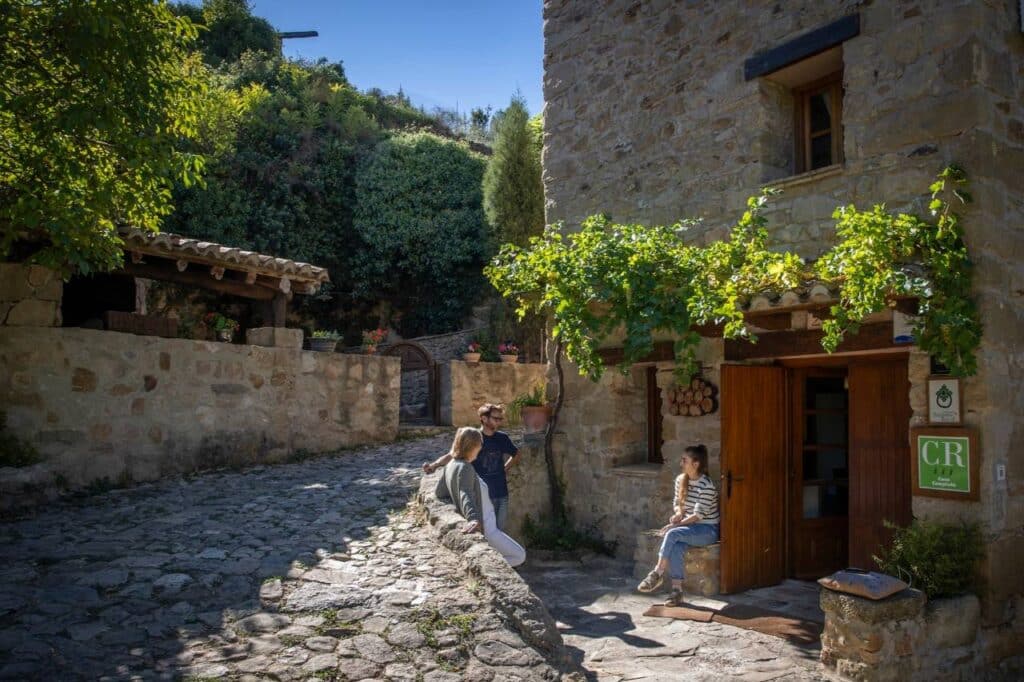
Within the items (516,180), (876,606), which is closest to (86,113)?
(876,606)

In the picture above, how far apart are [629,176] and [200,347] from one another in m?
5.42

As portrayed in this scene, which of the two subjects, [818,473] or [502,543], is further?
[818,473]

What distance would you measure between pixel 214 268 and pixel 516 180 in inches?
364

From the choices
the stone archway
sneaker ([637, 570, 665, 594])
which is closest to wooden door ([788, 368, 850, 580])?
sneaker ([637, 570, 665, 594])

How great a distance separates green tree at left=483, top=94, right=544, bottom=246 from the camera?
17.4 meters

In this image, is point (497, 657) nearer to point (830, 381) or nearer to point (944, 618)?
point (944, 618)

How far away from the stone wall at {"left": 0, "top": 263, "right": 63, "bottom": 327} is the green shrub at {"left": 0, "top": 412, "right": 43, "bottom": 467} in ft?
3.18

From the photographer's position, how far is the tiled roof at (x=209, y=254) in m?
8.58

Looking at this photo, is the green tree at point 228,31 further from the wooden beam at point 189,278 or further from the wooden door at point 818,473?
the wooden door at point 818,473

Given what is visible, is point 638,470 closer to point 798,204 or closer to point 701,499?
point 701,499

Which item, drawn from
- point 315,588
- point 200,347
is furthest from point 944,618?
point 200,347

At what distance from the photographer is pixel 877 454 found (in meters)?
6.20

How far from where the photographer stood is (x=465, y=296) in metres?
18.1

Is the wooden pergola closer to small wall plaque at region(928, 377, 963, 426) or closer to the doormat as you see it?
the doormat
